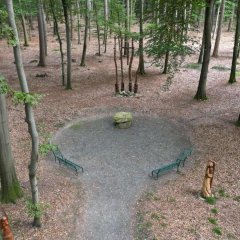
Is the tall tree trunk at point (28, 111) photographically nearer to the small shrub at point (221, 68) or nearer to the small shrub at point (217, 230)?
the small shrub at point (217, 230)

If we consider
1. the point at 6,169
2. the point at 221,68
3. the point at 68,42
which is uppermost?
the point at 68,42

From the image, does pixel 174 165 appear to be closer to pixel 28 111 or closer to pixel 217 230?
pixel 217 230

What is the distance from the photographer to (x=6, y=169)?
29.8 ft

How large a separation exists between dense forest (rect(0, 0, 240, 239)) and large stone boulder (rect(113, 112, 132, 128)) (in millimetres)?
1725

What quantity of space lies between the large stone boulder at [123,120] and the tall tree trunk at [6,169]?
6.71m

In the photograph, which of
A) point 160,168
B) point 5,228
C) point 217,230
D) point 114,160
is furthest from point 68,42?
point 217,230

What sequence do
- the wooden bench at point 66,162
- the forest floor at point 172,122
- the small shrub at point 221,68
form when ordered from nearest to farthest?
the forest floor at point 172,122 < the wooden bench at point 66,162 < the small shrub at point 221,68

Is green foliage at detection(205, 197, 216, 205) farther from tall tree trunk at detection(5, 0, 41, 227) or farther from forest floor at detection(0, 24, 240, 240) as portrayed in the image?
tall tree trunk at detection(5, 0, 41, 227)

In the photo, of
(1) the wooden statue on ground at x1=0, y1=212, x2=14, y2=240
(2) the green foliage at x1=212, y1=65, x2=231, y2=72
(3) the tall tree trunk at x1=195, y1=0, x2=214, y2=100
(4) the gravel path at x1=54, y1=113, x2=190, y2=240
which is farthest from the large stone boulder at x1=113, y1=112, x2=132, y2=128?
(2) the green foliage at x1=212, y1=65, x2=231, y2=72

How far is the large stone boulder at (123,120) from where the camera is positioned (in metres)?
15.2

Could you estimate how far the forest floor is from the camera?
8.78 meters

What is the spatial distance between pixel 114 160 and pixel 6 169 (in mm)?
4625

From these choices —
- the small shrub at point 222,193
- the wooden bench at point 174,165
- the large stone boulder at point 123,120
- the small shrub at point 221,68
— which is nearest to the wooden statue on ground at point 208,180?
the small shrub at point 222,193

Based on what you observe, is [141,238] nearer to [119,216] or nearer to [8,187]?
[119,216]
